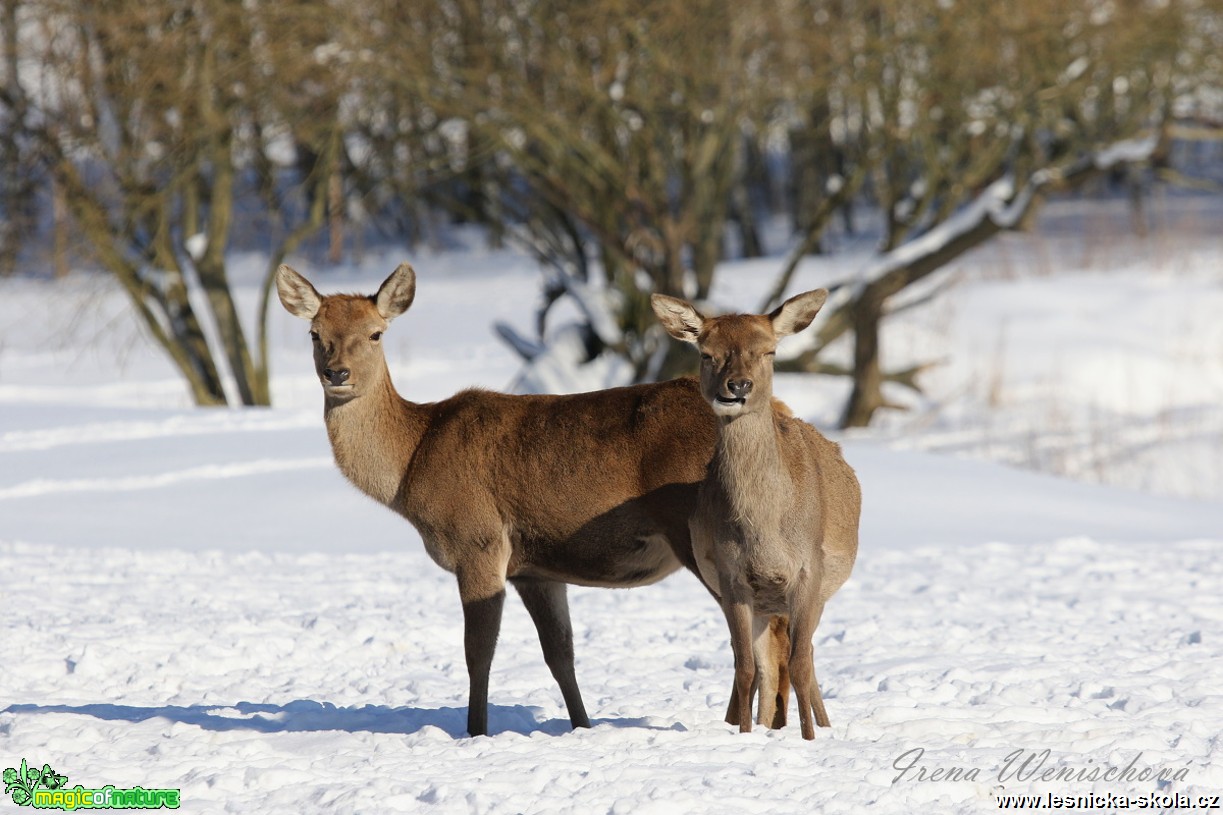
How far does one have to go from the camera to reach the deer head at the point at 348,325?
605cm

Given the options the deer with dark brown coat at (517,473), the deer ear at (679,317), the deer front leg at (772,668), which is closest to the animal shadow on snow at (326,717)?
the deer with dark brown coat at (517,473)

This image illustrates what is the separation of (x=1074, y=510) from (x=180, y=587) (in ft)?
24.2

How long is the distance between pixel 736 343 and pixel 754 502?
586 mm

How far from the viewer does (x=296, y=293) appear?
627cm

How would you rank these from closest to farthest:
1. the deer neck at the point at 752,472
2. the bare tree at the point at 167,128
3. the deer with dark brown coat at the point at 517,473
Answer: the deer neck at the point at 752,472 → the deer with dark brown coat at the point at 517,473 → the bare tree at the point at 167,128

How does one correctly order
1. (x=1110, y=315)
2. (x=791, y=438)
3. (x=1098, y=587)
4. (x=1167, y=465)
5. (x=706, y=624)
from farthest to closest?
(x=1110, y=315), (x=1167, y=465), (x=1098, y=587), (x=706, y=624), (x=791, y=438)

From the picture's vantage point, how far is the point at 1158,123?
1777 cm

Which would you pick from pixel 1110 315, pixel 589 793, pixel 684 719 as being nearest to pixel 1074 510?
pixel 684 719

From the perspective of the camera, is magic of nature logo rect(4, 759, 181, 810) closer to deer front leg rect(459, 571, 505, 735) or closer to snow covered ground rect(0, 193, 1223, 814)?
snow covered ground rect(0, 193, 1223, 814)

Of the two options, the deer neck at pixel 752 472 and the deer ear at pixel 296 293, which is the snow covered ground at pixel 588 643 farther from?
the deer ear at pixel 296 293

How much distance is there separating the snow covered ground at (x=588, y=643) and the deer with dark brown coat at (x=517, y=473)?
627 mm

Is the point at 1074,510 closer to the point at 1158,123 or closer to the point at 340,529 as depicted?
the point at 340,529

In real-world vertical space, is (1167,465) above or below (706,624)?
below

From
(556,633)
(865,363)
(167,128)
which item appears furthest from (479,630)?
(865,363)
